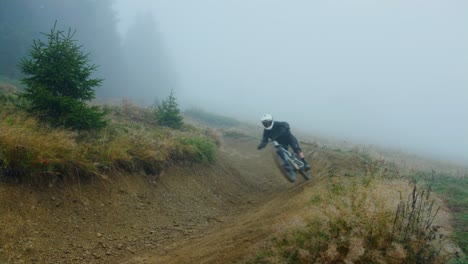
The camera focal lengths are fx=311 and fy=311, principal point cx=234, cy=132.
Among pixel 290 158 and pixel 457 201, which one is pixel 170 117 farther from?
pixel 457 201

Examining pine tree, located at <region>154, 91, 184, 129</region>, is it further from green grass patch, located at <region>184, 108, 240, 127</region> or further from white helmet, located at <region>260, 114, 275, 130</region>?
green grass patch, located at <region>184, 108, 240, 127</region>

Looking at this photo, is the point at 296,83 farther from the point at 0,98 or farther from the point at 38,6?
the point at 0,98

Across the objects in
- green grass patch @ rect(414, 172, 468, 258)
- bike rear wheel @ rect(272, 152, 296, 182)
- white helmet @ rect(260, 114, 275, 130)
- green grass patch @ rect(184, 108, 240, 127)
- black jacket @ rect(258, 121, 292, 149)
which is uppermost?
white helmet @ rect(260, 114, 275, 130)

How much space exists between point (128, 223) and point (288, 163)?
652 centimetres

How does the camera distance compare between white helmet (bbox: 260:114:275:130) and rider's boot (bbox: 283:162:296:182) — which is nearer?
rider's boot (bbox: 283:162:296:182)

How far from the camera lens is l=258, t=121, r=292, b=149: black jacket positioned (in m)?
12.9

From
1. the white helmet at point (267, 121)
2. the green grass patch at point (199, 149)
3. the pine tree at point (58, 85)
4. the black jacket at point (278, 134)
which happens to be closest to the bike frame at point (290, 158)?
the black jacket at point (278, 134)

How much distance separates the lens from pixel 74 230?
6.50m

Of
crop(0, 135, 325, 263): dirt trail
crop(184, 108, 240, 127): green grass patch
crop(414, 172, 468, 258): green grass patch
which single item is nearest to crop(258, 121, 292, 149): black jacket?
crop(0, 135, 325, 263): dirt trail

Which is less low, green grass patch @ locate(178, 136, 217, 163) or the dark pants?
the dark pants

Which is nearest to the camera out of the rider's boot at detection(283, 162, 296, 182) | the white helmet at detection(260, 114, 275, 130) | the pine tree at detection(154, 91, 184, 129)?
the rider's boot at detection(283, 162, 296, 182)

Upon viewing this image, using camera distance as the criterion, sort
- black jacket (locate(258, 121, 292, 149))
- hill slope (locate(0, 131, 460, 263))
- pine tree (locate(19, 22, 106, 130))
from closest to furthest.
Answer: hill slope (locate(0, 131, 460, 263)), pine tree (locate(19, 22, 106, 130)), black jacket (locate(258, 121, 292, 149))

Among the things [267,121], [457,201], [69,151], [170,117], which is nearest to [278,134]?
[267,121]

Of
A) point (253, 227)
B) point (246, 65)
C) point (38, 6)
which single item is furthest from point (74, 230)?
point (246, 65)
